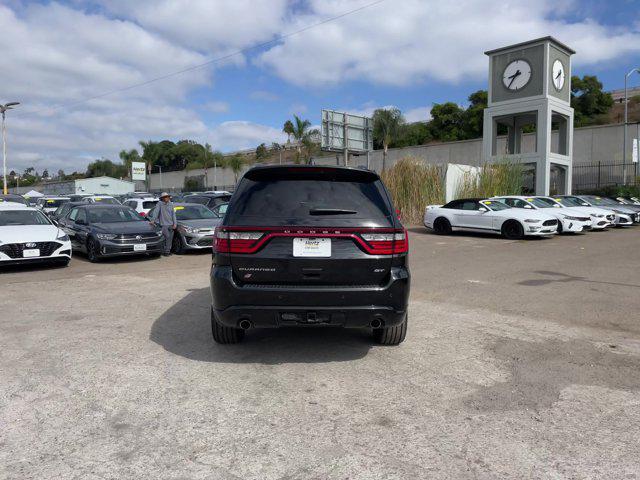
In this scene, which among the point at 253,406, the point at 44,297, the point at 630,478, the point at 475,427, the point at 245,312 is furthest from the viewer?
the point at 44,297

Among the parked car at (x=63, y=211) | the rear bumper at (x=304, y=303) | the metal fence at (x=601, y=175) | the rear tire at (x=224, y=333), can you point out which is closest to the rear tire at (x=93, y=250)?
the parked car at (x=63, y=211)

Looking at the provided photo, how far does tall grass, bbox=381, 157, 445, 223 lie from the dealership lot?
57.1ft

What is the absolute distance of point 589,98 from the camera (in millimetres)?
67125

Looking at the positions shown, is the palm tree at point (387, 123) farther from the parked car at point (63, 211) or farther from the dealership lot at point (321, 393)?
the dealership lot at point (321, 393)

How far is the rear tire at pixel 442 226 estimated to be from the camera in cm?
1907

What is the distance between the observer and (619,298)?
771cm

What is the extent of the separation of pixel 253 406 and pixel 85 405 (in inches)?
48.5

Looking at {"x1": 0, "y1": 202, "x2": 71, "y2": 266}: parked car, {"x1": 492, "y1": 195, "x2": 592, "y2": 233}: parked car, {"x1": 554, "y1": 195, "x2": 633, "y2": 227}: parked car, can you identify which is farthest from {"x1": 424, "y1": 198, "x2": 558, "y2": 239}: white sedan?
{"x1": 0, "y1": 202, "x2": 71, "y2": 266}: parked car

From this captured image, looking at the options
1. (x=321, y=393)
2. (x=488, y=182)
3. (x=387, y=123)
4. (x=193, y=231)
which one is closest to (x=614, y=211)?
(x=488, y=182)

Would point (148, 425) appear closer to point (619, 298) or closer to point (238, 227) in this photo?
point (238, 227)

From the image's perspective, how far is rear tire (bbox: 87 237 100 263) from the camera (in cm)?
1208

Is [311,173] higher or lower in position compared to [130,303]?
higher

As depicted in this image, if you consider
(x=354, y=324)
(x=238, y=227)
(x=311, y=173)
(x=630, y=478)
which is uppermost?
(x=311, y=173)

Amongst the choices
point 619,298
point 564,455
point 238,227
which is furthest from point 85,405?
point 619,298
